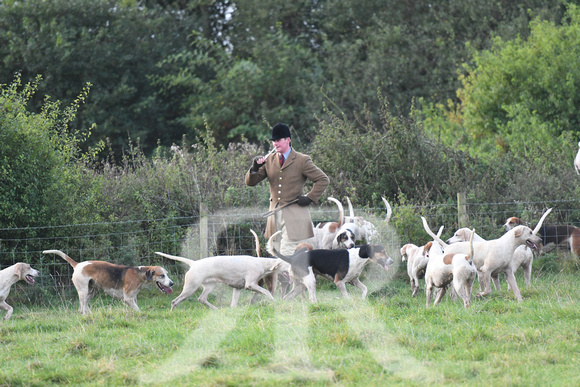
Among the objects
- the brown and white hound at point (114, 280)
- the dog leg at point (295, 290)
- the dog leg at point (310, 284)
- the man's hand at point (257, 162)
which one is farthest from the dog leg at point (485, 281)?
the brown and white hound at point (114, 280)

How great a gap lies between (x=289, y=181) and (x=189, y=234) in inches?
111

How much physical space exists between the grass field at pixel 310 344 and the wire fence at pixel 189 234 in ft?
6.16

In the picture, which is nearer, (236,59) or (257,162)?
(257,162)

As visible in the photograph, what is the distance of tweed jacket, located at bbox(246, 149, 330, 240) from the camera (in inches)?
341

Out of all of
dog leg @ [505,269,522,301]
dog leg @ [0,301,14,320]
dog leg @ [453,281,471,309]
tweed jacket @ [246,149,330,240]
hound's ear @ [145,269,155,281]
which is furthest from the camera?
tweed jacket @ [246,149,330,240]

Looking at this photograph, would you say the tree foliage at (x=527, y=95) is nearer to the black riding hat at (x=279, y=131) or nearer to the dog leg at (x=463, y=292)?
the black riding hat at (x=279, y=131)

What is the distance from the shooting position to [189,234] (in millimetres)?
11016

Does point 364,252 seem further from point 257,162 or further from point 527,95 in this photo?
point 527,95

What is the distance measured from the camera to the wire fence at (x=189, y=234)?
10062mm

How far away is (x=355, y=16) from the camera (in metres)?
28.2

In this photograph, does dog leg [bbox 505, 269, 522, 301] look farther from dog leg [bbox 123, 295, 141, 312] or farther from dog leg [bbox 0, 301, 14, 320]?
dog leg [bbox 0, 301, 14, 320]

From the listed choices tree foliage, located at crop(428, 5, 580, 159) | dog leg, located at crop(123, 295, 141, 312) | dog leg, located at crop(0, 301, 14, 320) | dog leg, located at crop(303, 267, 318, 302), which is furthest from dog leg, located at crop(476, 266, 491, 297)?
tree foliage, located at crop(428, 5, 580, 159)

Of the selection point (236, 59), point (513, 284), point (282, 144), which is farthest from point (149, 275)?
point (236, 59)

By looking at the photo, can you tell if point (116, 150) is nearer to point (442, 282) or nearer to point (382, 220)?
point (382, 220)
